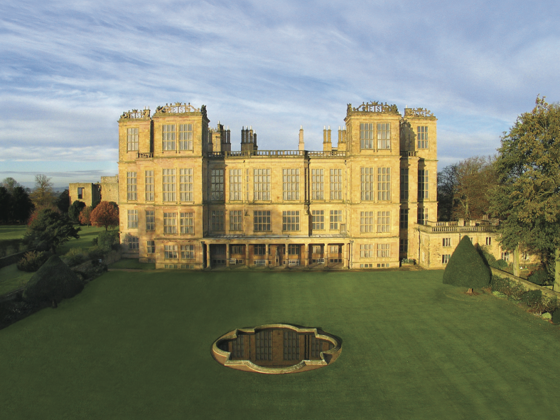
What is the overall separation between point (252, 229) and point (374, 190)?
15.8 meters

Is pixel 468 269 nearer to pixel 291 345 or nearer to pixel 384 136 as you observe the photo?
pixel 384 136

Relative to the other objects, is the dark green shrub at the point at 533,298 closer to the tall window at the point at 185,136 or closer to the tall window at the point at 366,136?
the tall window at the point at 366,136

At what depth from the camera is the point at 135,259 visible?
4847 centimetres

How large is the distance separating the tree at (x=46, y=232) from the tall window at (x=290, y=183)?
30.2 metres

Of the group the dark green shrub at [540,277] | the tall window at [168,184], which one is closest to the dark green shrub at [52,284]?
the tall window at [168,184]

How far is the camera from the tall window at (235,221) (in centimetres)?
4503

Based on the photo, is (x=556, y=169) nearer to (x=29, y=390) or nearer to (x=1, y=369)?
(x=29, y=390)

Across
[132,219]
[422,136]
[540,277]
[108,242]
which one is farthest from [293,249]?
[540,277]

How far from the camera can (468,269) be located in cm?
3256

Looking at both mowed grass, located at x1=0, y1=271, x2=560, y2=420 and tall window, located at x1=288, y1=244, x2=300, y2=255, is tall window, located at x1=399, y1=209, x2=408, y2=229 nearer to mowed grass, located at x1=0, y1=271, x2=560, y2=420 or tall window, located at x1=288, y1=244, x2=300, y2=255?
mowed grass, located at x1=0, y1=271, x2=560, y2=420

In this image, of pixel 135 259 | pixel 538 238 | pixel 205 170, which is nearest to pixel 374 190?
pixel 538 238

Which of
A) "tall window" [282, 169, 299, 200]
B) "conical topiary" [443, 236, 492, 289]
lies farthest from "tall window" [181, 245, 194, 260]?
"conical topiary" [443, 236, 492, 289]

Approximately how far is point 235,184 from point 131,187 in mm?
15238

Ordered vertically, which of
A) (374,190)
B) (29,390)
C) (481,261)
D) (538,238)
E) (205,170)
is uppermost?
(205,170)
